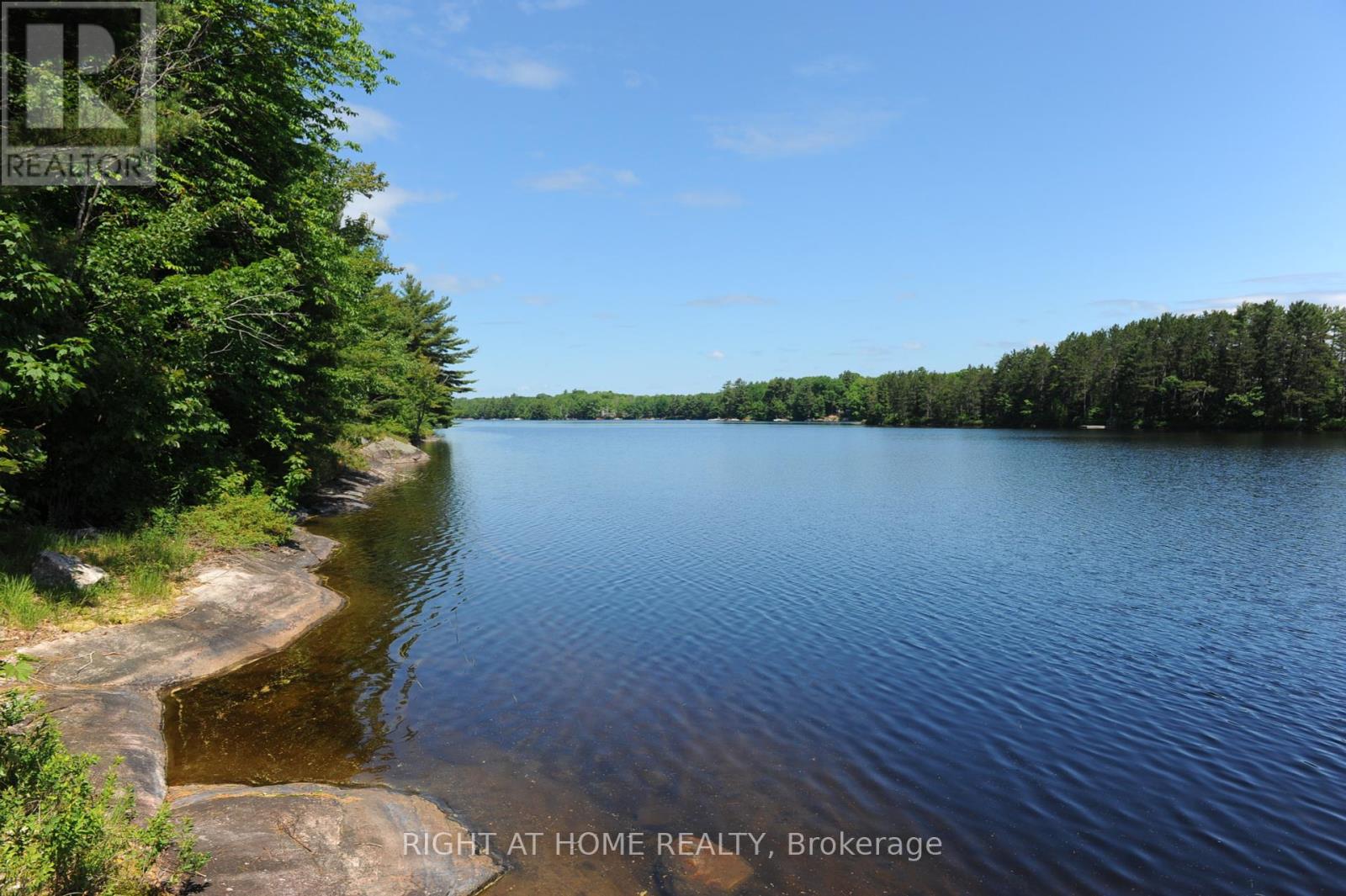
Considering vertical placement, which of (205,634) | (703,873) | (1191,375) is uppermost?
(1191,375)

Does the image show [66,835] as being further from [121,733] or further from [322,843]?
[121,733]

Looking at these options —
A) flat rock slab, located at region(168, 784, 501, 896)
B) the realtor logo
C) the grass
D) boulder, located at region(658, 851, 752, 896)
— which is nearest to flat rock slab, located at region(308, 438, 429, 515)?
the grass

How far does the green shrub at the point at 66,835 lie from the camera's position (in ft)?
17.0

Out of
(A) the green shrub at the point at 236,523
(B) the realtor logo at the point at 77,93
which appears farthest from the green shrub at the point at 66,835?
(A) the green shrub at the point at 236,523

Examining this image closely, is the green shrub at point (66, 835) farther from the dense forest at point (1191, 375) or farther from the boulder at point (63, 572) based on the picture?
the dense forest at point (1191, 375)

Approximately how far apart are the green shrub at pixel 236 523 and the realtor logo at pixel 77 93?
29.8 feet

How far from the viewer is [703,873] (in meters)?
8.17

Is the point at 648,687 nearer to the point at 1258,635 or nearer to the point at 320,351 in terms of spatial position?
the point at 1258,635

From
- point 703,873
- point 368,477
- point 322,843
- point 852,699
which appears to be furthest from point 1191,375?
point 322,843

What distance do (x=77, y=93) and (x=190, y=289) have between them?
4.55 m

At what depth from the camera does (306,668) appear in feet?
46.4

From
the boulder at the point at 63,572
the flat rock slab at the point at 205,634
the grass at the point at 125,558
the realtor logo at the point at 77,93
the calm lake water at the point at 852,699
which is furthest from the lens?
the realtor logo at the point at 77,93

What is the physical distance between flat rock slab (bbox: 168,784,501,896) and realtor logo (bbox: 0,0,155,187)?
13.0 metres

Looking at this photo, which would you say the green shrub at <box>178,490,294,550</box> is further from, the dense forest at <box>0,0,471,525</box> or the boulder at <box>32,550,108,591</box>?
the boulder at <box>32,550,108,591</box>
